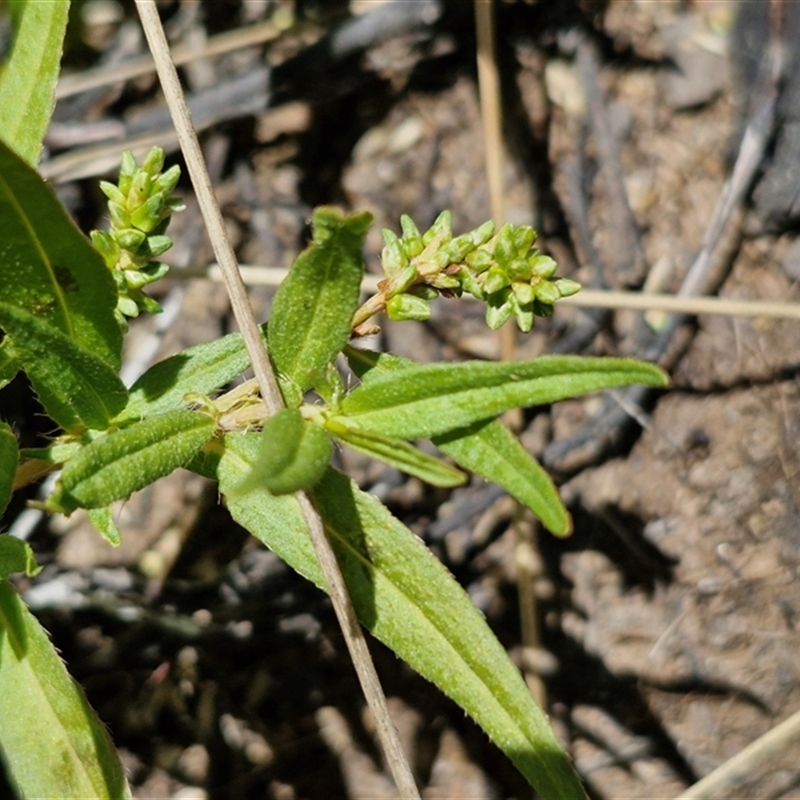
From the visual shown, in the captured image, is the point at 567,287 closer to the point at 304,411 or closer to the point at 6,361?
the point at 304,411

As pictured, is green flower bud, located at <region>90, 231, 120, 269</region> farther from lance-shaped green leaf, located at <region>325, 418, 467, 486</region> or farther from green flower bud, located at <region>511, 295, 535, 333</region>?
green flower bud, located at <region>511, 295, 535, 333</region>

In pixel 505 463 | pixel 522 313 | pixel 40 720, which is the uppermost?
pixel 522 313

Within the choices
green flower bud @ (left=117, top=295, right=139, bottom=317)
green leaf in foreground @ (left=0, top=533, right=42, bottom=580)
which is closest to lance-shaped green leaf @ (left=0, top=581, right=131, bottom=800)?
green leaf in foreground @ (left=0, top=533, right=42, bottom=580)

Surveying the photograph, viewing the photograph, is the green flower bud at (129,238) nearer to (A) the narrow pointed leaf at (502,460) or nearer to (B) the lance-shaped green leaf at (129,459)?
(B) the lance-shaped green leaf at (129,459)

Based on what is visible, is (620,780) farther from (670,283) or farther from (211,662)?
(670,283)

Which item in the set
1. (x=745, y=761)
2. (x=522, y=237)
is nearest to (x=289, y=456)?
(x=522, y=237)
